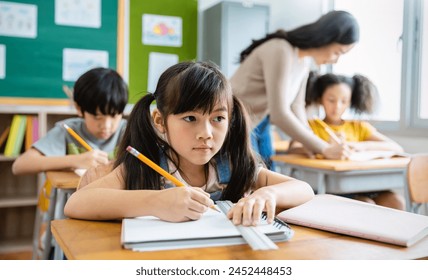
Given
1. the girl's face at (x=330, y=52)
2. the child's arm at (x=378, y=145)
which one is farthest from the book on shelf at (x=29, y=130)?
the child's arm at (x=378, y=145)

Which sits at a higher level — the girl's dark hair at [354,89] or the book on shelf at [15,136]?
the girl's dark hair at [354,89]

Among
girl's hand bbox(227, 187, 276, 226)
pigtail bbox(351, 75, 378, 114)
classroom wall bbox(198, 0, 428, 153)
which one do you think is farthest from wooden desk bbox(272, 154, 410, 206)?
classroom wall bbox(198, 0, 428, 153)

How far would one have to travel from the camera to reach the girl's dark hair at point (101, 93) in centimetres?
152

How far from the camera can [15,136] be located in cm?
222

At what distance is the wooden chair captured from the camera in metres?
1.28

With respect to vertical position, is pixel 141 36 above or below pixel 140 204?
above

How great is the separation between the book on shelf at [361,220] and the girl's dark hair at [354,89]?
4.88ft

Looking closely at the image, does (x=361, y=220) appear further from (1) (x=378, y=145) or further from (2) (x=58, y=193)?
(1) (x=378, y=145)

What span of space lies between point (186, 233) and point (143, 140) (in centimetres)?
37

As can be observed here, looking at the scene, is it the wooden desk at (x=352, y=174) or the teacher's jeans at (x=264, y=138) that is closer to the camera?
the wooden desk at (x=352, y=174)

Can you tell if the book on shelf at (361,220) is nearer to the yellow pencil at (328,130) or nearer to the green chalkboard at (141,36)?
the yellow pencil at (328,130)

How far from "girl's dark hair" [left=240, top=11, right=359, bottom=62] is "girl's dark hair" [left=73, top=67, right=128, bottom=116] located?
24.0 inches

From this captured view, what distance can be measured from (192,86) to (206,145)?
112 mm

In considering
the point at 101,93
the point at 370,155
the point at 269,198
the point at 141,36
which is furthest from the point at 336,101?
the point at 269,198
